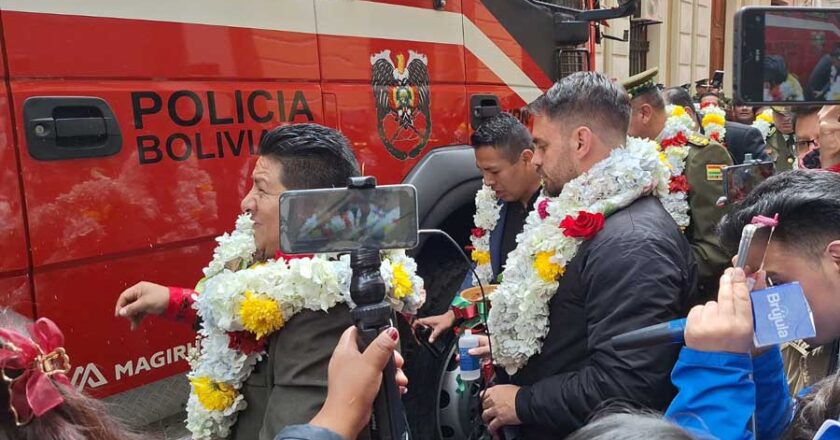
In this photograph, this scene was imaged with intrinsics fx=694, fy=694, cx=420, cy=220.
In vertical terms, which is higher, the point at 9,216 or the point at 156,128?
the point at 156,128

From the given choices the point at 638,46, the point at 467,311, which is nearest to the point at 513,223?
the point at 467,311

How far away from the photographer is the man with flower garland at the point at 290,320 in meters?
1.59

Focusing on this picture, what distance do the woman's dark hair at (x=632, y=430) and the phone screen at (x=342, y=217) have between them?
0.41 metres

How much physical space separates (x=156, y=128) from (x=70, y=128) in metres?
0.28

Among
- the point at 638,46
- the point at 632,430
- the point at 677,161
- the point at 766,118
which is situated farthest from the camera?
the point at 638,46

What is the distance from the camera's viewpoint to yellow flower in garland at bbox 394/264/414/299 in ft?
5.76

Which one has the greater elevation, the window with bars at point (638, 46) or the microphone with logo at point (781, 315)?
the window with bars at point (638, 46)

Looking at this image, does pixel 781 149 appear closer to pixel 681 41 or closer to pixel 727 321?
pixel 727 321

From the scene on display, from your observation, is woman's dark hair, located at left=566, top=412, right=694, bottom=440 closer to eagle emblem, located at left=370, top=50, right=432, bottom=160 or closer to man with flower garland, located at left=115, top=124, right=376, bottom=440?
man with flower garland, located at left=115, top=124, right=376, bottom=440

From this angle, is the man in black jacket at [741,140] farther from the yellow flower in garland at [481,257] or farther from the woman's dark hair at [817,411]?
the woman's dark hair at [817,411]

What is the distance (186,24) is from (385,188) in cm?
160

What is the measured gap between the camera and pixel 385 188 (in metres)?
1.13

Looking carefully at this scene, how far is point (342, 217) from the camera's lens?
113 centimetres

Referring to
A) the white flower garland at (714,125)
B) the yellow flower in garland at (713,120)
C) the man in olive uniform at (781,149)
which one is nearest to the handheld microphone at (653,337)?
the white flower garland at (714,125)
